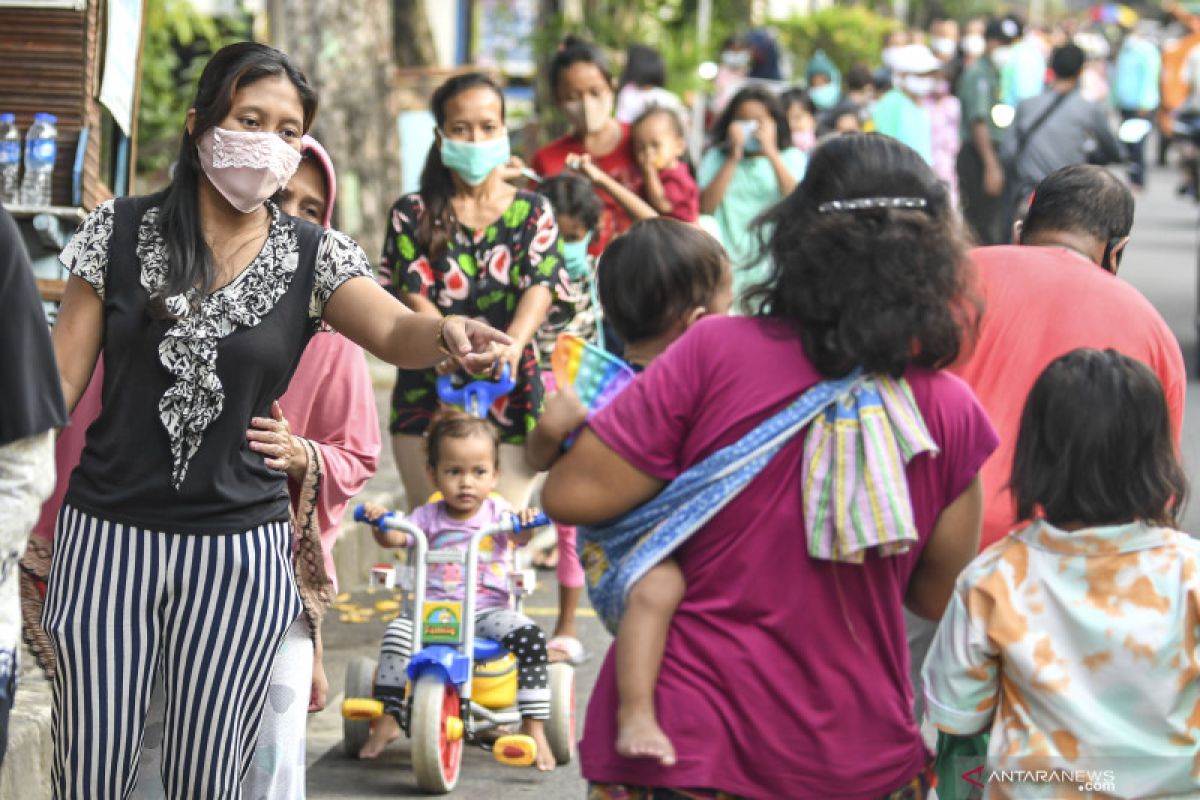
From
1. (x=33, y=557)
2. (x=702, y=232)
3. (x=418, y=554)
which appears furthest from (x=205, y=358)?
(x=418, y=554)

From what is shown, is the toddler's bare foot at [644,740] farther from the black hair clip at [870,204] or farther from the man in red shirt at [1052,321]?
the man in red shirt at [1052,321]

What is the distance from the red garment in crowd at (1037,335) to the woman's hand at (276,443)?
1390 millimetres

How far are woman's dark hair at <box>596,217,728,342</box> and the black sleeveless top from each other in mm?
690

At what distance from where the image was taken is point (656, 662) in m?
3.02

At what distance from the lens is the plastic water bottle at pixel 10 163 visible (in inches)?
238

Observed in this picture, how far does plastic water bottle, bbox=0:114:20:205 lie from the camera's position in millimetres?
6055

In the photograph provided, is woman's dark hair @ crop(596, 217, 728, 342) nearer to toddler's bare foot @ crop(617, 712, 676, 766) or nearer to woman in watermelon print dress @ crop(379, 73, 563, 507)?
toddler's bare foot @ crop(617, 712, 676, 766)

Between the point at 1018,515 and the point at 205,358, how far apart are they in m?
1.51

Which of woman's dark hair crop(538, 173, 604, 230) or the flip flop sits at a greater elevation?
woman's dark hair crop(538, 173, 604, 230)

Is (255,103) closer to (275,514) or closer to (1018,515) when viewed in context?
(275,514)

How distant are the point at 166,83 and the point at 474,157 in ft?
27.1

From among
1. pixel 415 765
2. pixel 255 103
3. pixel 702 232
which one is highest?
pixel 255 103

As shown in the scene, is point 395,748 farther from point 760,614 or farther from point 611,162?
point 611,162

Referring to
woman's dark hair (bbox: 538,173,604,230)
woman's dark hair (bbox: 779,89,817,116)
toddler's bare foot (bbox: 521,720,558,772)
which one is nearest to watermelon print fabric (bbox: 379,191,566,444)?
toddler's bare foot (bbox: 521,720,558,772)
